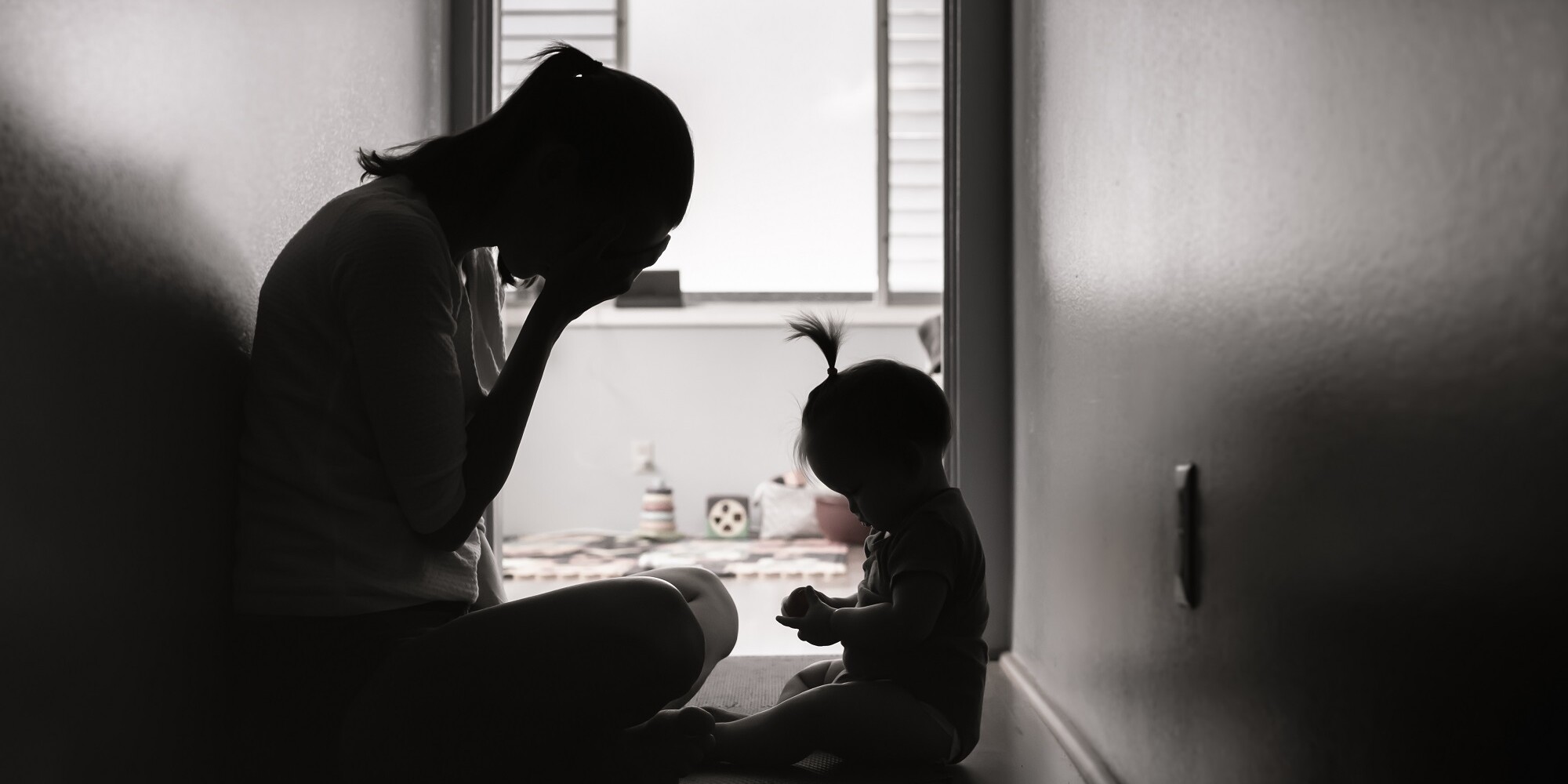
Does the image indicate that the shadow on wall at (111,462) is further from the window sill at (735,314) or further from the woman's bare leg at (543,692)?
the window sill at (735,314)

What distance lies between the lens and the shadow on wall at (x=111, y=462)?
0.61 metres

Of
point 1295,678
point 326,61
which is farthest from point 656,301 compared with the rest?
point 1295,678

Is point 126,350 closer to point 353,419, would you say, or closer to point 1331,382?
point 353,419

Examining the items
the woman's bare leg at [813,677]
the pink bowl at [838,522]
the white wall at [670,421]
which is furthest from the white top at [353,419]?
the white wall at [670,421]

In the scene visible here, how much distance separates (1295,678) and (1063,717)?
2.01 feet

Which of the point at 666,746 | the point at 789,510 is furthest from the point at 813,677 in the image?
the point at 789,510

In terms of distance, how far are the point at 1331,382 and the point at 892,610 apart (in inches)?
21.0

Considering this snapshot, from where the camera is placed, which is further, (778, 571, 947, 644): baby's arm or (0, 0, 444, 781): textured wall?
(778, 571, 947, 644): baby's arm

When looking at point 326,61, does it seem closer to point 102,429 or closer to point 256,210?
point 256,210

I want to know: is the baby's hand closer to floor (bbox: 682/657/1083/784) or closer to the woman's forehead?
floor (bbox: 682/657/1083/784)

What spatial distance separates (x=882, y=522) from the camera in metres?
1.14

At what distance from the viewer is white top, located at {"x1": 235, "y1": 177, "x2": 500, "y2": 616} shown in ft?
2.56

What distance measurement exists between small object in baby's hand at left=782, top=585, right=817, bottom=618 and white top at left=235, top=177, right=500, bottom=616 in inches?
15.2

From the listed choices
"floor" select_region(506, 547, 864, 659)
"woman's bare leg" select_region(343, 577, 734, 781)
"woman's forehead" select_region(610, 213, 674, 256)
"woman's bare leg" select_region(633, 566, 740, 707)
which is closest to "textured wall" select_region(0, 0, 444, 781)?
"woman's bare leg" select_region(343, 577, 734, 781)
